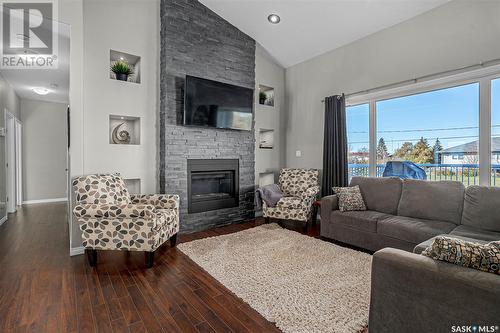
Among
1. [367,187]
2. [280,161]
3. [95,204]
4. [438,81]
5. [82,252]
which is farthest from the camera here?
[280,161]

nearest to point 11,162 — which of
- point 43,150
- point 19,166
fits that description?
point 19,166

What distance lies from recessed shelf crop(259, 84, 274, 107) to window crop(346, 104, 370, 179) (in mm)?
1582

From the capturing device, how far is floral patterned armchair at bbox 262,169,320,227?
407 centimetres

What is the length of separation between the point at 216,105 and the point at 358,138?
2.45m

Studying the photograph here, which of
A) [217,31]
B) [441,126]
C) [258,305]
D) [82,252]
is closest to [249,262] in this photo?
[258,305]

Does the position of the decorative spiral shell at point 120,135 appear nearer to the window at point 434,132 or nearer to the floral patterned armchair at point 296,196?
the floral patterned armchair at point 296,196

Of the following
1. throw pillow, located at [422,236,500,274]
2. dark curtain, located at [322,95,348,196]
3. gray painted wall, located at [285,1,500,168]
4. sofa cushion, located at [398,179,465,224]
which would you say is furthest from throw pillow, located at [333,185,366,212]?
throw pillow, located at [422,236,500,274]

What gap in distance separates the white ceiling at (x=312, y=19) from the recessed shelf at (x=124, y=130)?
223 cm

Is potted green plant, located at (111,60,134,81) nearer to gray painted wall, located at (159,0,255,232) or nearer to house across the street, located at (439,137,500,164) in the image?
gray painted wall, located at (159,0,255,232)

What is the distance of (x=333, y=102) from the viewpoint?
4348 millimetres

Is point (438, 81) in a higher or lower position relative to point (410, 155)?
higher

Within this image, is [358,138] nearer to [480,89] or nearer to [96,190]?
[480,89]

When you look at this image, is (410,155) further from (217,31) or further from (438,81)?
(217,31)

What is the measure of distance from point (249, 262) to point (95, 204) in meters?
1.76
